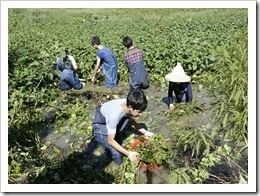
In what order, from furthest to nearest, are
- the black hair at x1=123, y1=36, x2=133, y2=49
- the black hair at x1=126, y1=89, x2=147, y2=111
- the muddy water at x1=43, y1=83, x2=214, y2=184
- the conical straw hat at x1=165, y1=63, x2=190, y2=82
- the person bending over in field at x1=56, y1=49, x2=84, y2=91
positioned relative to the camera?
the person bending over in field at x1=56, y1=49, x2=84, y2=91
the black hair at x1=123, y1=36, x2=133, y2=49
the conical straw hat at x1=165, y1=63, x2=190, y2=82
the muddy water at x1=43, y1=83, x2=214, y2=184
the black hair at x1=126, y1=89, x2=147, y2=111

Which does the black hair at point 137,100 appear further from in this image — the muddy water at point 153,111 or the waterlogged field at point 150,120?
the muddy water at point 153,111

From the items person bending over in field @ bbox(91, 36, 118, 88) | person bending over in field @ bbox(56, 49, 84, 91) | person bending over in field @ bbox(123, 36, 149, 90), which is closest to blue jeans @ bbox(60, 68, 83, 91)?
person bending over in field @ bbox(56, 49, 84, 91)

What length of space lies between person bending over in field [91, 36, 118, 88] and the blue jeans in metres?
0.35

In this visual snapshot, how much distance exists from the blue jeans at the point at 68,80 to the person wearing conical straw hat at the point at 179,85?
2231mm

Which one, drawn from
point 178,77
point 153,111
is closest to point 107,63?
point 153,111

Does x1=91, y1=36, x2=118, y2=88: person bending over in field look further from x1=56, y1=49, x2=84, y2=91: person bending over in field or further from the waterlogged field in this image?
x1=56, y1=49, x2=84, y2=91: person bending over in field

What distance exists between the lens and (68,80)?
7.21 metres

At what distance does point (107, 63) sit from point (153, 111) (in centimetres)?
153

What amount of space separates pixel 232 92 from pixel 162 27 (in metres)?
11.0

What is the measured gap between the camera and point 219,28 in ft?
41.7

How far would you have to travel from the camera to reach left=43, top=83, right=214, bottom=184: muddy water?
4.12 m

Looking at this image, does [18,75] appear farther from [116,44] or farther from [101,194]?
[116,44]

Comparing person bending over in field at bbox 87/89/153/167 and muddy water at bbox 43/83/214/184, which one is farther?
muddy water at bbox 43/83/214/184
